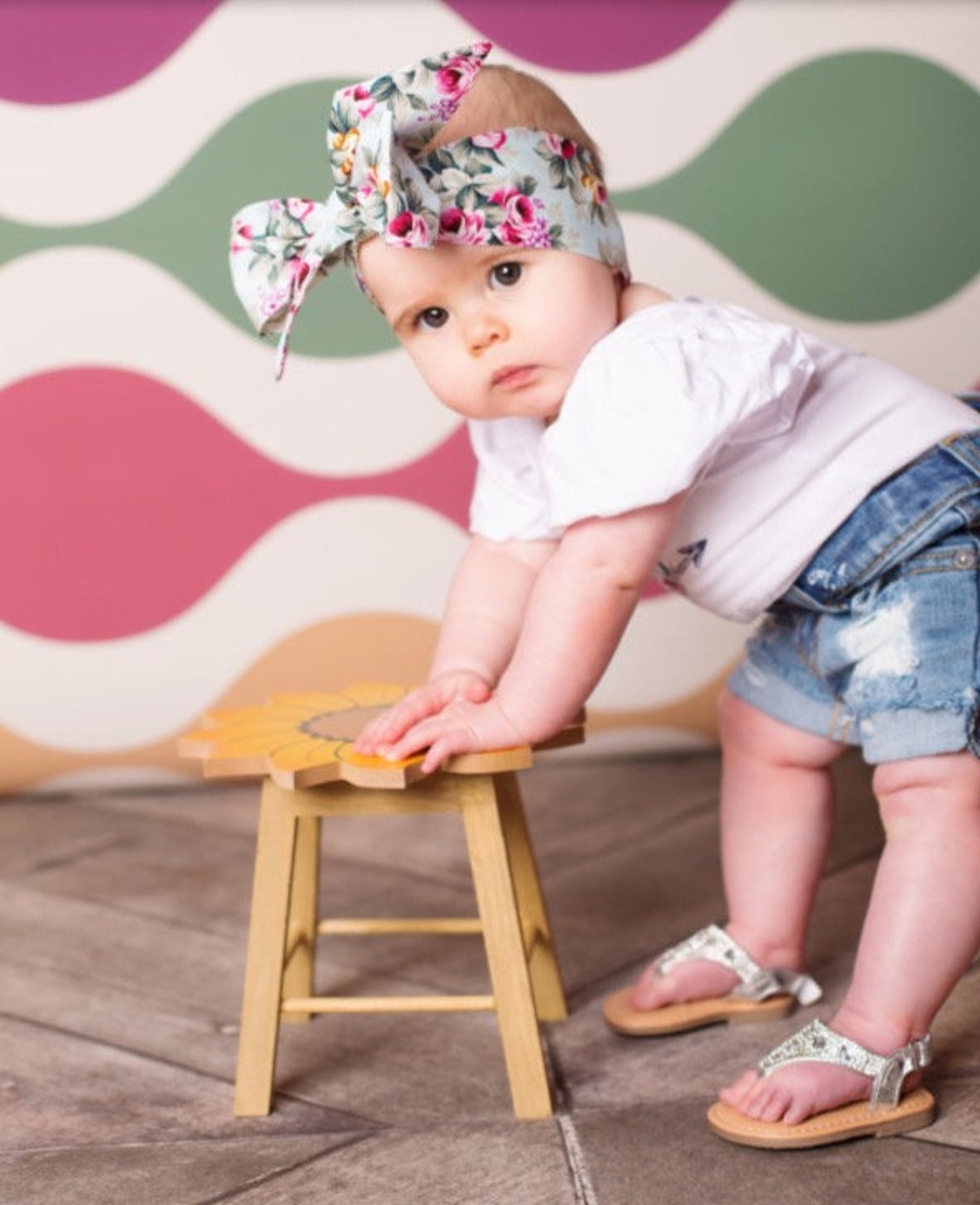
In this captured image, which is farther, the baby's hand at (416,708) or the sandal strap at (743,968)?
the sandal strap at (743,968)

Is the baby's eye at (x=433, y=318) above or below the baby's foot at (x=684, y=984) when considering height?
above

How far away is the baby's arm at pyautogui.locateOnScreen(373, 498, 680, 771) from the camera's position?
3.38ft

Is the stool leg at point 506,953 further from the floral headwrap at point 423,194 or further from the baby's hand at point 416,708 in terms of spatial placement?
the floral headwrap at point 423,194

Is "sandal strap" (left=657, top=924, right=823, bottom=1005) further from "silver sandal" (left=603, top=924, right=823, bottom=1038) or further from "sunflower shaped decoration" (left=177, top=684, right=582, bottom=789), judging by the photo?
"sunflower shaped decoration" (left=177, top=684, right=582, bottom=789)

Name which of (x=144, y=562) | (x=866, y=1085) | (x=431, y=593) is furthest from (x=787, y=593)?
(x=144, y=562)

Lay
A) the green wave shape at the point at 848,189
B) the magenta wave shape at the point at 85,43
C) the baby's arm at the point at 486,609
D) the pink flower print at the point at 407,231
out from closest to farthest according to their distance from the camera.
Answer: the pink flower print at the point at 407,231 → the baby's arm at the point at 486,609 → the magenta wave shape at the point at 85,43 → the green wave shape at the point at 848,189

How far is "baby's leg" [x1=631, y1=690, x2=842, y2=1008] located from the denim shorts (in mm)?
96

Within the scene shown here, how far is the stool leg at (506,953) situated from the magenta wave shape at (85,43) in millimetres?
929

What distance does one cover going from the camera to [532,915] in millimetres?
1243

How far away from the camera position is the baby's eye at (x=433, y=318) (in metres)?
1.06

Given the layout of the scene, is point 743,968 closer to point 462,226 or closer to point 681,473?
point 681,473

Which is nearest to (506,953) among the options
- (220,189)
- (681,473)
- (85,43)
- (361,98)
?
(681,473)

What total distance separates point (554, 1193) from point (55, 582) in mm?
972

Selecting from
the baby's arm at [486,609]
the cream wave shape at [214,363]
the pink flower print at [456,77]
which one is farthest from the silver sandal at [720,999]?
the cream wave shape at [214,363]
